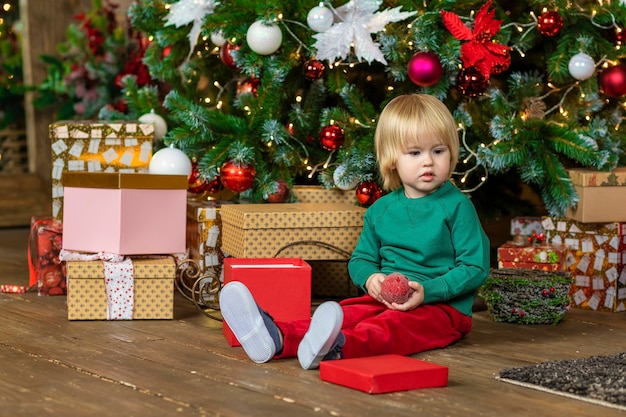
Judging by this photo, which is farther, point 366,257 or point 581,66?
point 581,66

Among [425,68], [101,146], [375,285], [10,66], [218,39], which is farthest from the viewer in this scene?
[10,66]

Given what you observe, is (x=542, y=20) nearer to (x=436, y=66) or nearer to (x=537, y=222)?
(x=436, y=66)

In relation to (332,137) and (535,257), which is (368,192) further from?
(535,257)

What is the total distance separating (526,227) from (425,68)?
23.1 inches

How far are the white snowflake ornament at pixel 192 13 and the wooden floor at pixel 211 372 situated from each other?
0.86 meters

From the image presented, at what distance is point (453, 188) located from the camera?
2260mm

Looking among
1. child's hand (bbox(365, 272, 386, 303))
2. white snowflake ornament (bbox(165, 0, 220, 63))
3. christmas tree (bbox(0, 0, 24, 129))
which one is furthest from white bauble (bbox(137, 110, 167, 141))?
christmas tree (bbox(0, 0, 24, 129))

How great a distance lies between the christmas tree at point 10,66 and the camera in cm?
458

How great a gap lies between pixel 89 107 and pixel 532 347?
2616 millimetres

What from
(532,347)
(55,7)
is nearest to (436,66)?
(532,347)

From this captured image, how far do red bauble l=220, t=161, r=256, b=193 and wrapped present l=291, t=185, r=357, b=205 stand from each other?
0.51 feet

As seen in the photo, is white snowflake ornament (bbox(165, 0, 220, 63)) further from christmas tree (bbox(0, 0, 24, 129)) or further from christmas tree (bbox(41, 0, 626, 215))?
christmas tree (bbox(0, 0, 24, 129))

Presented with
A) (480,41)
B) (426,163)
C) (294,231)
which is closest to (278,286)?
(294,231)

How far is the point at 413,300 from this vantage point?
2.12m
